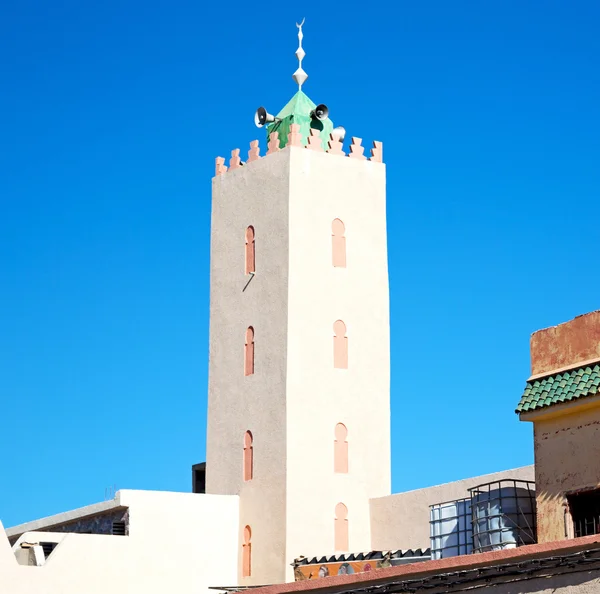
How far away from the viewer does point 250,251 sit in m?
32.1

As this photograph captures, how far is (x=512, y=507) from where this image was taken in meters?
20.6

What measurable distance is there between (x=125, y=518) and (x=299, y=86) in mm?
11701

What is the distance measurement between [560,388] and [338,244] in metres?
13.4

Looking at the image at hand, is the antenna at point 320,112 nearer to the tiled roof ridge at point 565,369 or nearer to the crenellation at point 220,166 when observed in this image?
the crenellation at point 220,166

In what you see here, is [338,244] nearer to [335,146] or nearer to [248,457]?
[335,146]

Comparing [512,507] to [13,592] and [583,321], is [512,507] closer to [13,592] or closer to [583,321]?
[583,321]

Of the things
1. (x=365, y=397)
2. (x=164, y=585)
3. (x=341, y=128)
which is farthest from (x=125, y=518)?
(x=341, y=128)

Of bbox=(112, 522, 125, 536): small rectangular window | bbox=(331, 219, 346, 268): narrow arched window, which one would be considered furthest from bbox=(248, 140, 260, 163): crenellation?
bbox=(112, 522, 125, 536): small rectangular window

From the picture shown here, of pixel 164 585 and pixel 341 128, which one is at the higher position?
pixel 341 128

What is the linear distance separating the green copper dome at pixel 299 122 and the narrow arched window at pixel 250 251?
2243mm

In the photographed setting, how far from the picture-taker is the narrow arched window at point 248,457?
100 feet

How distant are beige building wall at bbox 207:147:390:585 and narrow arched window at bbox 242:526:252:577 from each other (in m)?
0.14

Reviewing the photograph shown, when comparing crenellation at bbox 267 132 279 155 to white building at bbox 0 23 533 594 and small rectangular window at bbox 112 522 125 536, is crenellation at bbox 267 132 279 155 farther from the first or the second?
small rectangular window at bbox 112 522 125 536

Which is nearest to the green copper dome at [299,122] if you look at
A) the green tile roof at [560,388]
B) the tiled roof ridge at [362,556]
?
the tiled roof ridge at [362,556]
